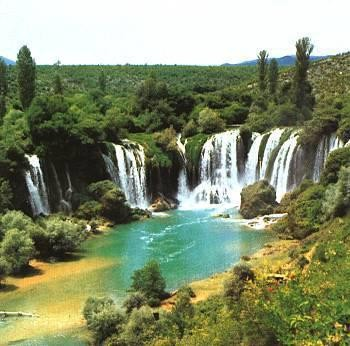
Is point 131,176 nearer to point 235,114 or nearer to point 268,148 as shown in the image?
point 268,148

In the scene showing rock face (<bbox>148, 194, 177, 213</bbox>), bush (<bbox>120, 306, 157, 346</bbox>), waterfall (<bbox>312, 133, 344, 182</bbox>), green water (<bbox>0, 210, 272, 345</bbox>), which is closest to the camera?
bush (<bbox>120, 306, 157, 346</bbox>)

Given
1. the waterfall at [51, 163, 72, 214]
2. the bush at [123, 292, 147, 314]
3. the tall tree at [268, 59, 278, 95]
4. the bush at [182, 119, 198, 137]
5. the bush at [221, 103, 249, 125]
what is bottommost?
the bush at [123, 292, 147, 314]

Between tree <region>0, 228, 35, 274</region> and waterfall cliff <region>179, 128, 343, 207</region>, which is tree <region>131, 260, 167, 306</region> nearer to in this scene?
tree <region>0, 228, 35, 274</region>

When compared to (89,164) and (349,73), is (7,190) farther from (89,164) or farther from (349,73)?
(349,73)

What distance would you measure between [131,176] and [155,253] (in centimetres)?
1599

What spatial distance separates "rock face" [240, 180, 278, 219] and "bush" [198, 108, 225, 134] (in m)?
15.9

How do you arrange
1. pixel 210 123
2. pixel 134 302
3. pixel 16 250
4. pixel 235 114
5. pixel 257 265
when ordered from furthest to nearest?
1. pixel 235 114
2. pixel 210 123
3. pixel 16 250
4. pixel 257 265
5. pixel 134 302

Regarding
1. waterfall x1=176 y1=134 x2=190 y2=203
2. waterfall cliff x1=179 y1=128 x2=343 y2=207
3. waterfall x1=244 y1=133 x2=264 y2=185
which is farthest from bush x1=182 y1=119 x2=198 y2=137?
waterfall x1=244 y1=133 x2=264 y2=185

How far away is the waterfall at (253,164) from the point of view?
53.9m

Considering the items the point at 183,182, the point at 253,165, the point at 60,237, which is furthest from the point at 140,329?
the point at 183,182

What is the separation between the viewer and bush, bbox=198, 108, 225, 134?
61219 millimetres

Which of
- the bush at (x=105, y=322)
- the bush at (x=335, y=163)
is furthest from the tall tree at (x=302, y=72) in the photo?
the bush at (x=105, y=322)

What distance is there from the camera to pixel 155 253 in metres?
36.9

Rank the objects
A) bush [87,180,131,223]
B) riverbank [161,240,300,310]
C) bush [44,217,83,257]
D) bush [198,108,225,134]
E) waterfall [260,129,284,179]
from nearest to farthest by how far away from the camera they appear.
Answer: riverbank [161,240,300,310], bush [44,217,83,257], bush [87,180,131,223], waterfall [260,129,284,179], bush [198,108,225,134]
